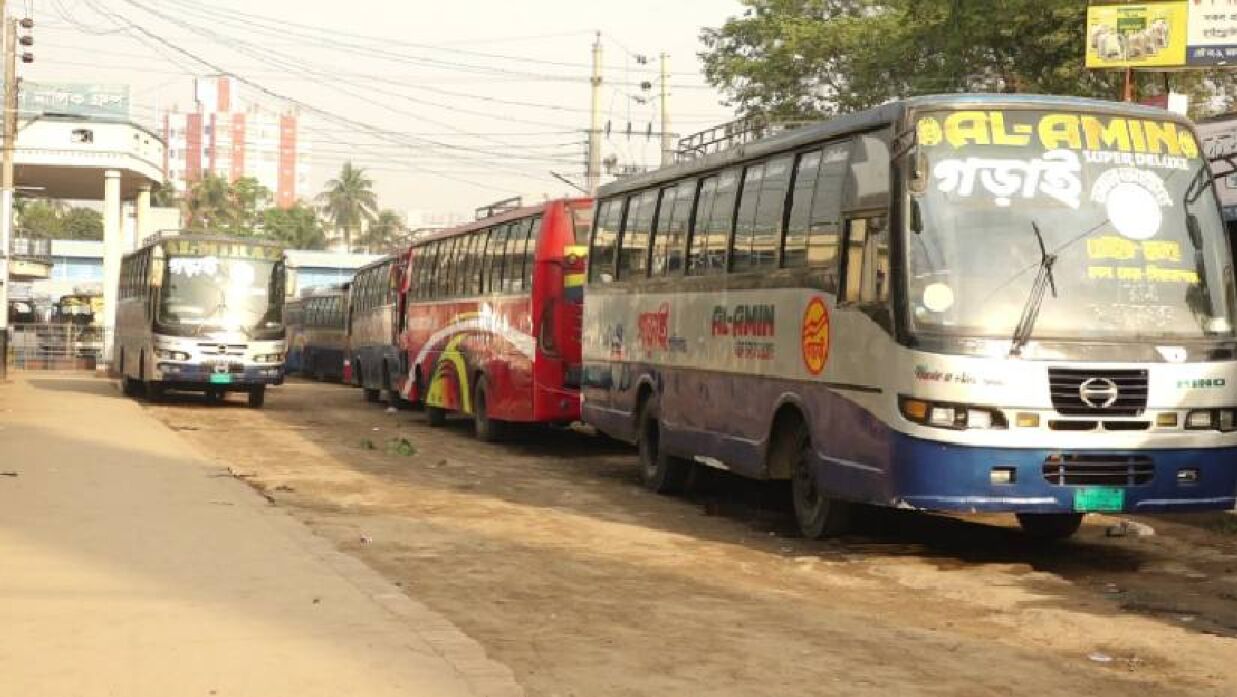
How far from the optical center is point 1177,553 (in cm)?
1276

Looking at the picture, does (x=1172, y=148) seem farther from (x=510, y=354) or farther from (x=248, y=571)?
(x=510, y=354)

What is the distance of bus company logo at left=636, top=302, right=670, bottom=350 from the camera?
16766mm

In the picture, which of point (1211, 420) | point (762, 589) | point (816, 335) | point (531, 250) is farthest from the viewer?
point (531, 250)

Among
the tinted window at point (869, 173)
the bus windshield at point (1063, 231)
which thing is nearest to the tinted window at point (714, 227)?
the tinted window at point (869, 173)

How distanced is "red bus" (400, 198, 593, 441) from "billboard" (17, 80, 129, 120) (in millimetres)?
31115

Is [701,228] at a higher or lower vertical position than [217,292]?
higher

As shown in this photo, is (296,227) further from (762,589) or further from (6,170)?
(762,589)

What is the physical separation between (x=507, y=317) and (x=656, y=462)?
6495 millimetres

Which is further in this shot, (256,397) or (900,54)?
(900,54)

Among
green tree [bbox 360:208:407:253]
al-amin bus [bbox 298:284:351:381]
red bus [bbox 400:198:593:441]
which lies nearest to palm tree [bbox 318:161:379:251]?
green tree [bbox 360:208:407:253]

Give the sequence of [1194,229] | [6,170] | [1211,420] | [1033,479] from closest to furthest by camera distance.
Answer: [1033,479] → [1211,420] → [1194,229] → [6,170]

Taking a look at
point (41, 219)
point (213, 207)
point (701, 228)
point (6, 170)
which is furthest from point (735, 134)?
point (41, 219)

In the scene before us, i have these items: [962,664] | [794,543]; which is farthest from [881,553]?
[962,664]

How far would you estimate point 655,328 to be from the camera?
17141 millimetres
